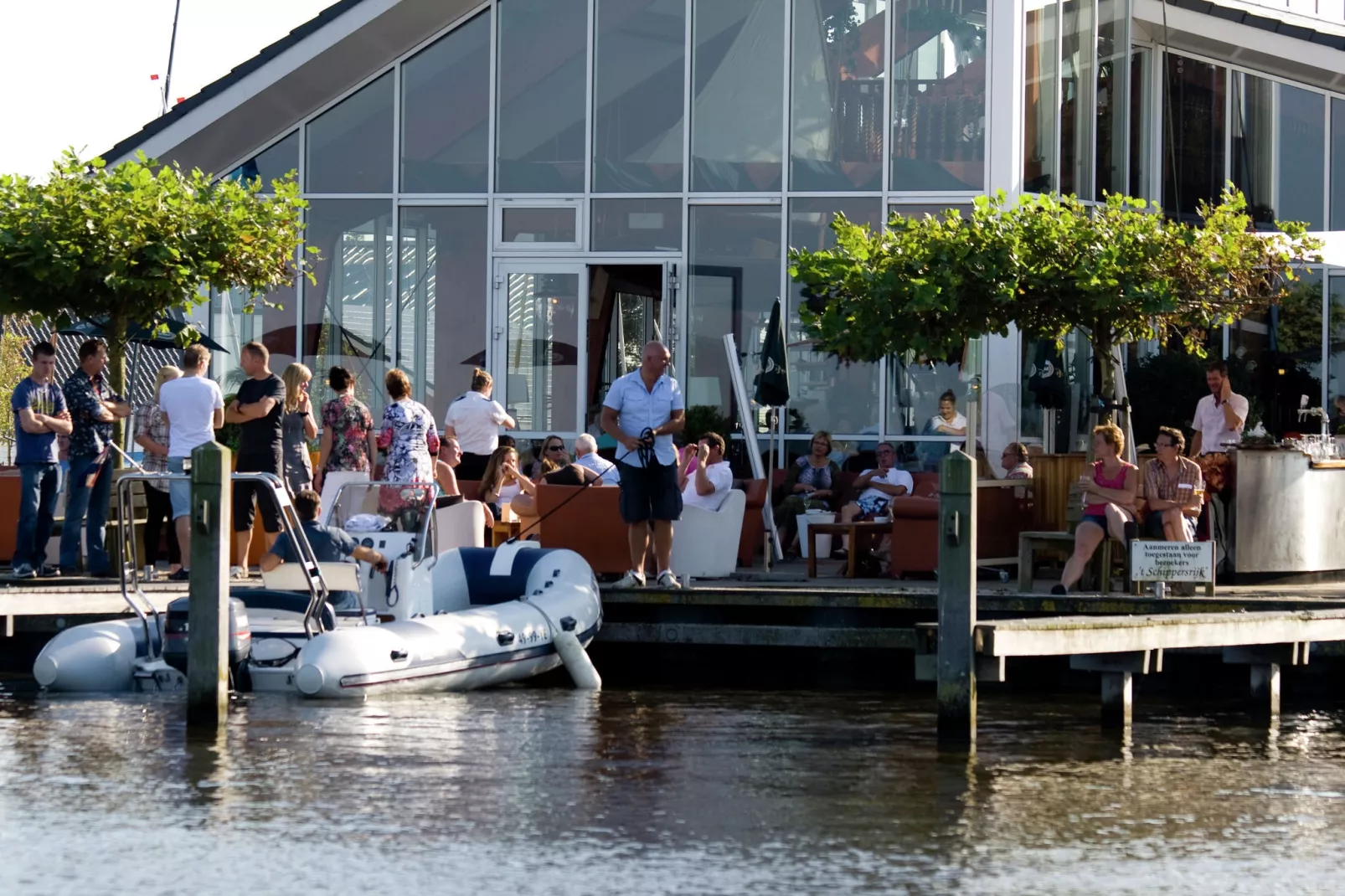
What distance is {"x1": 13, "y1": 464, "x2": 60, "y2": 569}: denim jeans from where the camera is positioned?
1434 centimetres

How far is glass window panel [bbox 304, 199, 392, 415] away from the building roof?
1.41 m

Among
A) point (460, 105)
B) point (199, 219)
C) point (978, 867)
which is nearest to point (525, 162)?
point (460, 105)

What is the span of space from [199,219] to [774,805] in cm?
795

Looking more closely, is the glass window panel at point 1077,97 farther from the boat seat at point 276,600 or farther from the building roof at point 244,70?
the boat seat at point 276,600

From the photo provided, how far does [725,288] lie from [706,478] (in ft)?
16.1

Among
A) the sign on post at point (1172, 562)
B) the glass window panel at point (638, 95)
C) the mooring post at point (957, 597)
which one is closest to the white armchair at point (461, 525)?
the sign on post at point (1172, 562)

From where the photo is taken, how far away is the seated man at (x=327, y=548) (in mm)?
12000

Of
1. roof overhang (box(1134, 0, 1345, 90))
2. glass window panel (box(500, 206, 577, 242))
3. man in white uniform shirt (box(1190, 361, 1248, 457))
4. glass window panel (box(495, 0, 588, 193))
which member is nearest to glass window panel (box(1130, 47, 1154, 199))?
roof overhang (box(1134, 0, 1345, 90))

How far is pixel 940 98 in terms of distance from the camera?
19109mm

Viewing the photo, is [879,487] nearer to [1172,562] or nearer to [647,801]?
[1172,562]

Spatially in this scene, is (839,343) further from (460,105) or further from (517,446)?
(460,105)

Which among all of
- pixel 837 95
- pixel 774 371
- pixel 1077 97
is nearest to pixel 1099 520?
pixel 774 371

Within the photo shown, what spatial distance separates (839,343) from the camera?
595 inches

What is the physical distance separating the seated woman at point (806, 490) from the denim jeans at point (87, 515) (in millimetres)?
5446
